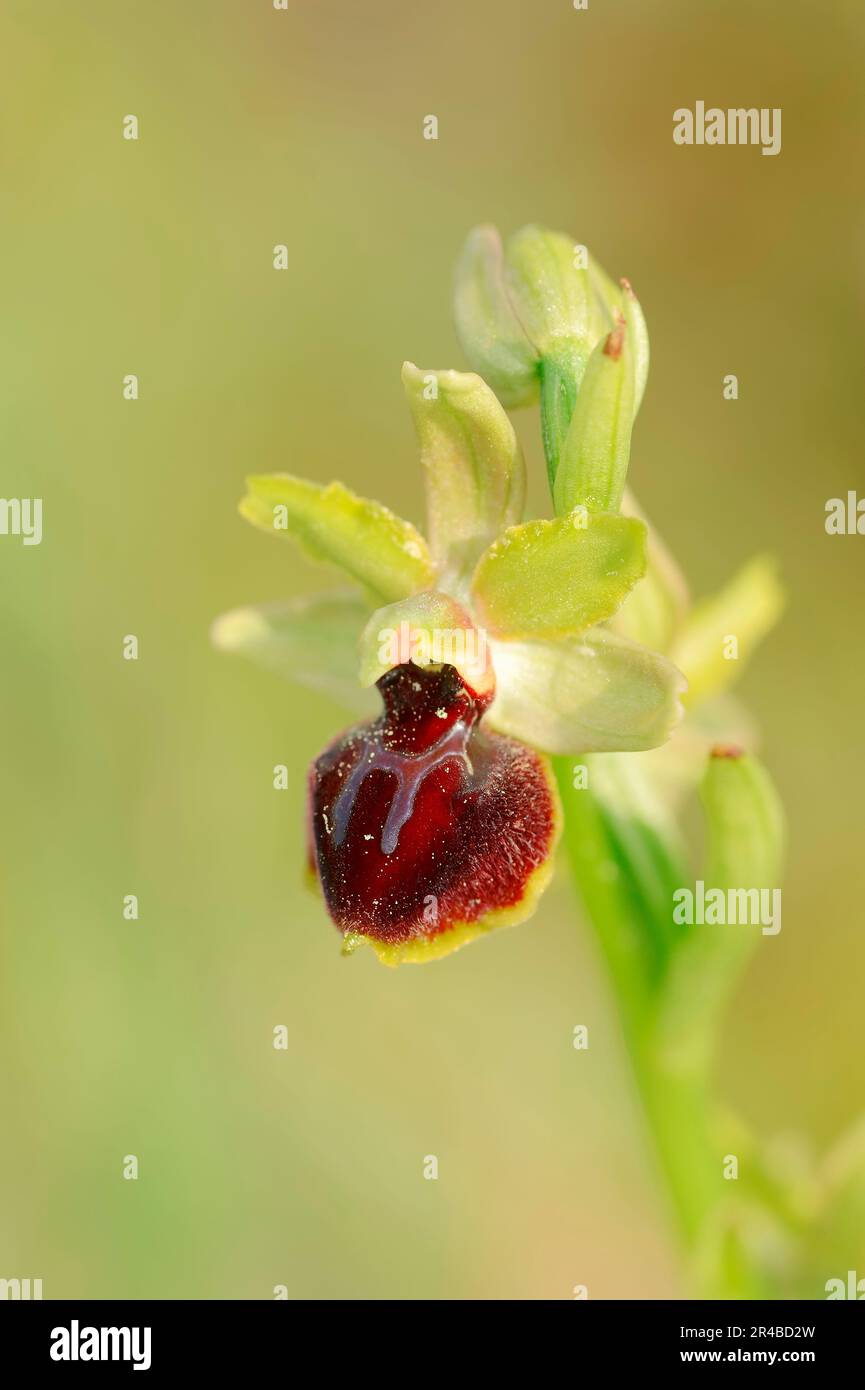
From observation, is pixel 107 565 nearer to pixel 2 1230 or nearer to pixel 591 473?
pixel 2 1230

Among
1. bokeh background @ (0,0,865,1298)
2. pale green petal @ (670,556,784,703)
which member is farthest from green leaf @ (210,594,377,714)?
bokeh background @ (0,0,865,1298)
